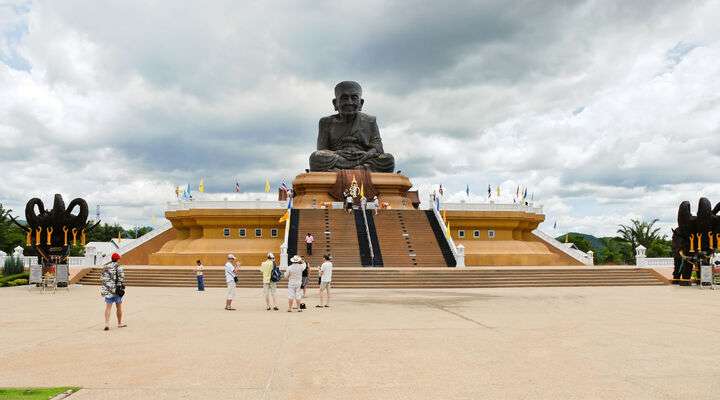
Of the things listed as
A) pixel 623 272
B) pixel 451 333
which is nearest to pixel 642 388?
pixel 451 333

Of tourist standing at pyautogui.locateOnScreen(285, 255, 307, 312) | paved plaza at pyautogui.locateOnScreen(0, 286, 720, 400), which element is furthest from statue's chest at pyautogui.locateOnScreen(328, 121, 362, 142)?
tourist standing at pyautogui.locateOnScreen(285, 255, 307, 312)

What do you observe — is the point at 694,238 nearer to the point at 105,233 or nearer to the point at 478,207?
the point at 478,207

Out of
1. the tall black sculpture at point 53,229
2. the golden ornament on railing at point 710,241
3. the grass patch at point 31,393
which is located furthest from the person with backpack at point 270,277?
the golden ornament on railing at point 710,241

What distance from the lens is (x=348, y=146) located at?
140ft

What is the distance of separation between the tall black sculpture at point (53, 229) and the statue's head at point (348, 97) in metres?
22.9

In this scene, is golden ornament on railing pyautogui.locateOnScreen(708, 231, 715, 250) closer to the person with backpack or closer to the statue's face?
the person with backpack

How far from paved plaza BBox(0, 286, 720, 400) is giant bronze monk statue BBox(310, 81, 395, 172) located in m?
25.7

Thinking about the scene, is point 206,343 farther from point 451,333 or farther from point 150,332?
point 451,333

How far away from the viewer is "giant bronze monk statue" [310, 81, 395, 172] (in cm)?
4097

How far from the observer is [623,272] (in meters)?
25.9

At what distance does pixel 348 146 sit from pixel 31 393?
3699 centimetres

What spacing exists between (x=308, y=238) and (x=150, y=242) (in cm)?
1501

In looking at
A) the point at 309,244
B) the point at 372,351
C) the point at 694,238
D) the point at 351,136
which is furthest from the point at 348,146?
the point at 372,351

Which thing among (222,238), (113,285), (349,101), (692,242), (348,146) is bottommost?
(113,285)
